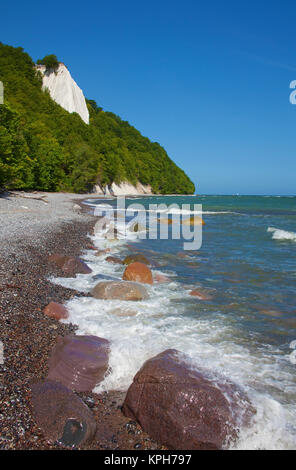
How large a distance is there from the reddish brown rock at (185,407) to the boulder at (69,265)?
6.08m

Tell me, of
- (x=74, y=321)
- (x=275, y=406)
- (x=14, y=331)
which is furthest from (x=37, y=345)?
(x=275, y=406)

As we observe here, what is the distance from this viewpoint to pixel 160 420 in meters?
3.50

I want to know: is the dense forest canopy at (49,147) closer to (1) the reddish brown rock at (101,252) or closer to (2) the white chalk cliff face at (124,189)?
(2) the white chalk cliff face at (124,189)

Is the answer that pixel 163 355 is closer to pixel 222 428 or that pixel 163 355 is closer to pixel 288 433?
pixel 222 428

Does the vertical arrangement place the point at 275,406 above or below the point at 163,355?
below

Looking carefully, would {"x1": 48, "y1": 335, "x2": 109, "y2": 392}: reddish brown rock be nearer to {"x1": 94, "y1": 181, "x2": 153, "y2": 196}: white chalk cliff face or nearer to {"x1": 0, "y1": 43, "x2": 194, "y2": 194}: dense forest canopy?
{"x1": 0, "y1": 43, "x2": 194, "y2": 194}: dense forest canopy

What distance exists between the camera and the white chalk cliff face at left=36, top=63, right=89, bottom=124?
90.2 m

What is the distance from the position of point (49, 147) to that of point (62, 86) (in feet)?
146

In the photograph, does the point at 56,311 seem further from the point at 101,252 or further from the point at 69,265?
the point at 101,252

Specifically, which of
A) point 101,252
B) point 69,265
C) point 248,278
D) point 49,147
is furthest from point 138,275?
point 49,147

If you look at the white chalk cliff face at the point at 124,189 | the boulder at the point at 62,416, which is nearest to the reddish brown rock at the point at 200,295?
the boulder at the point at 62,416

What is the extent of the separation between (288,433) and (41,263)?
7938 millimetres

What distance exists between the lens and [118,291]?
7871 millimetres

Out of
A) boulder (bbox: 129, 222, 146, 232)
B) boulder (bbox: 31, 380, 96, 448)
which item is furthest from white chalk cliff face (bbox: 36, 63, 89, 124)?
boulder (bbox: 31, 380, 96, 448)
